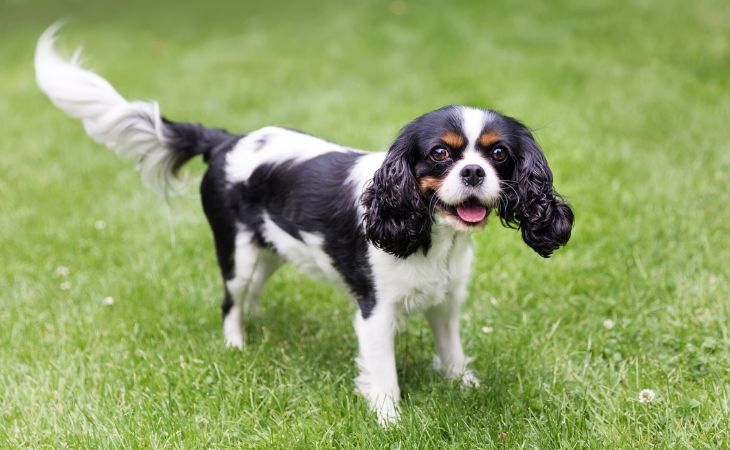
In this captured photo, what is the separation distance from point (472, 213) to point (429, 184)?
19 cm

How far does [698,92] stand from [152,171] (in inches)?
207

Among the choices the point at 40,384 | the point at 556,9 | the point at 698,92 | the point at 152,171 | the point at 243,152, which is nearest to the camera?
the point at 40,384

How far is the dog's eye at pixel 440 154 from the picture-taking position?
2576 mm

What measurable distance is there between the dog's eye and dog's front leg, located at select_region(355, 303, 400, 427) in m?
0.69

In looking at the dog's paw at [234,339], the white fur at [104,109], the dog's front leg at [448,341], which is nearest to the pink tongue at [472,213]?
the dog's front leg at [448,341]

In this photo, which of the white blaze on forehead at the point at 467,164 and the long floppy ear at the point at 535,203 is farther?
the long floppy ear at the point at 535,203

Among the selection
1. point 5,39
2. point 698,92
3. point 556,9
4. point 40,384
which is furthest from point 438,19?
point 40,384

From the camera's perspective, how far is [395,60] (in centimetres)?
941

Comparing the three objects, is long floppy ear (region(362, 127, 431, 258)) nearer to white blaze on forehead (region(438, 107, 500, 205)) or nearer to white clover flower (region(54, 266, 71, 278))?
white blaze on forehead (region(438, 107, 500, 205))

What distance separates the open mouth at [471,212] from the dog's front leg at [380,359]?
22.0 inches

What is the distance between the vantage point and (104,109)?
12.5 feet

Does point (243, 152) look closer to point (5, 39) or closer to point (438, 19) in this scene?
point (438, 19)

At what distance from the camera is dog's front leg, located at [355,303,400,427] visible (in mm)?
2982

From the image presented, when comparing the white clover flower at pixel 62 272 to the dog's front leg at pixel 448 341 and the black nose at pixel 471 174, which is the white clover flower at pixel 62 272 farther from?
the black nose at pixel 471 174
